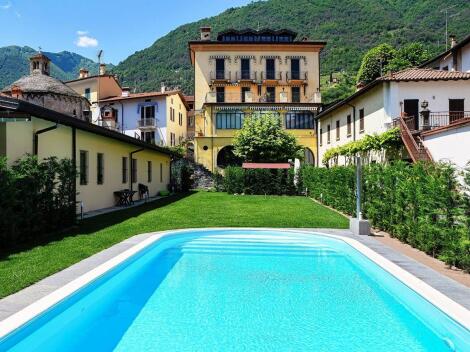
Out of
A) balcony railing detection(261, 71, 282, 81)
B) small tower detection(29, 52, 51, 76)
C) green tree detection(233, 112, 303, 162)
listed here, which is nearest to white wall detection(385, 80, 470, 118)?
green tree detection(233, 112, 303, 162)

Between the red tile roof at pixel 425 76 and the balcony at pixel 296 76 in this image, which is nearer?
the red tile roof at pixel 425 76

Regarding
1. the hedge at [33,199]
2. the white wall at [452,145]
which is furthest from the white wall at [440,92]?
the hedge at [33,199]

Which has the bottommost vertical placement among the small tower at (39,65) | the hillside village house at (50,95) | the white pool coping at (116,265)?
the white pool coping at (116,265)

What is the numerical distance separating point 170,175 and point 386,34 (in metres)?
61.3

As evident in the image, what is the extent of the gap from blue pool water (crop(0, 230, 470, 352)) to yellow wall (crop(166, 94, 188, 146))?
36.1m

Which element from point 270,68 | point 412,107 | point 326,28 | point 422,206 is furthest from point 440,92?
point 326,28

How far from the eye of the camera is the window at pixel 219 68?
4256 cm

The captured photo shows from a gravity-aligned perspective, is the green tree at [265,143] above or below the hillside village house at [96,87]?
below

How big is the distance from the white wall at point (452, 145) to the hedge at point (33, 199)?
11.0 m

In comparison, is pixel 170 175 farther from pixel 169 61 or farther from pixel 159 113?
pixel 169 61

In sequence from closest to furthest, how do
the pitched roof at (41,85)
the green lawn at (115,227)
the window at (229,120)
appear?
the green lawn at (115,227) < the pitched roof at (41,85) < the window at (229,120)

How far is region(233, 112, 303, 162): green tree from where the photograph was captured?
32438mm

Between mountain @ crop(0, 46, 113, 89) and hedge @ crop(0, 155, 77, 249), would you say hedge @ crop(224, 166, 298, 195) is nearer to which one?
hedge @ crop(0, 155, 77, 249)

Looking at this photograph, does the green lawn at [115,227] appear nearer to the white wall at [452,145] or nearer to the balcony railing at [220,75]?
the white wall at [452,145]
